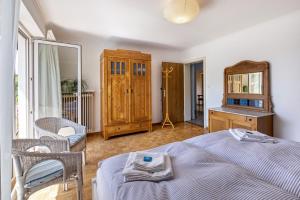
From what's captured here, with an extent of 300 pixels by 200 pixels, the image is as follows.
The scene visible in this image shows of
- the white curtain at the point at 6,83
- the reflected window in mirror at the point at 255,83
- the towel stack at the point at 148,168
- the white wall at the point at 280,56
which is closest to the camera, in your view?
the white curtain at the point at 6,83

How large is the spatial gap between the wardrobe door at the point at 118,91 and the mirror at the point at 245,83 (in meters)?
2.39

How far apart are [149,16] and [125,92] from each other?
5.83 ft

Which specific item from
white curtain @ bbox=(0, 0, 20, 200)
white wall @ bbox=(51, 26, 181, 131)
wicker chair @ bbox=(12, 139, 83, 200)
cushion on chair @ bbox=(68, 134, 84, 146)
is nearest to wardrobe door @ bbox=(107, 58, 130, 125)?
white wall @ bbox=(51, 26, 181, 131)

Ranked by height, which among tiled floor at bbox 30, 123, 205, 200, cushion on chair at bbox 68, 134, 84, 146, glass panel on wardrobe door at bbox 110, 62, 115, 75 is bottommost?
tiled floor at bbox 30, 123, 205, 200

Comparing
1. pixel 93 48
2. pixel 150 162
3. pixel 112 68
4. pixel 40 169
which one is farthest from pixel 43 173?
pixel 93 48

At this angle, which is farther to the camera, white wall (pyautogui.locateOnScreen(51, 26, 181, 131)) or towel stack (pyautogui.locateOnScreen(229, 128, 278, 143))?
white wall (pyautogui.locateOnScreen(51, 26, 181, 131))

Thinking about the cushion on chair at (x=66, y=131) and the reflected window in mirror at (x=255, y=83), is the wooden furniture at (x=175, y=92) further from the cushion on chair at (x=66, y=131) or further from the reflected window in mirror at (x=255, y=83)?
the cushion on chair at (x=66, y=131)

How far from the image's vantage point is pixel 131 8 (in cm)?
246

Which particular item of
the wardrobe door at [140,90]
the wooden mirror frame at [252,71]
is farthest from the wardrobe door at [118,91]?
the wooden mirror frame at [252,71]

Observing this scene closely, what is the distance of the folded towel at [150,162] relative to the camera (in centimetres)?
109

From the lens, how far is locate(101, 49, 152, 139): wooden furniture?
3.75 m

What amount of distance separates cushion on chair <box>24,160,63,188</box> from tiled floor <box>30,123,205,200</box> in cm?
51

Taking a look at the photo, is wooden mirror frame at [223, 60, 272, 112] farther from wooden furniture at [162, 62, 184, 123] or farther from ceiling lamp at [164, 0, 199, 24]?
ceiling lamp at [164, 0, 199, 24]

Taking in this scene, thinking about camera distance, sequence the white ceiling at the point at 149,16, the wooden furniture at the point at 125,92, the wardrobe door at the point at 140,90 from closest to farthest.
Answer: the white ceiling at the point at 149,16
the wooden furniture at the point at 125,92
the wardrobe door at the point at 140,90
